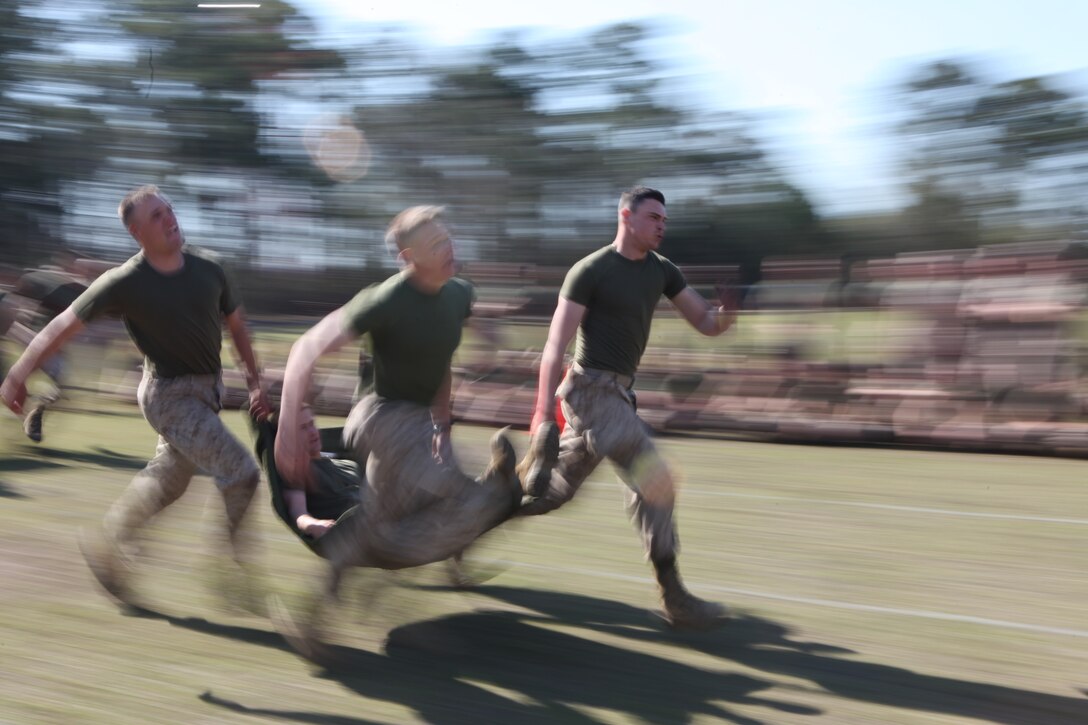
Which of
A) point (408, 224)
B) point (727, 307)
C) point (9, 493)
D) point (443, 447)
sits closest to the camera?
point (408, 224)

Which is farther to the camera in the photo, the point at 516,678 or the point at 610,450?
the point at 610,450

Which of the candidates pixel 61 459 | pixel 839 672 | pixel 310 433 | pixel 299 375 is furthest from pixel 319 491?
pixel 61 459

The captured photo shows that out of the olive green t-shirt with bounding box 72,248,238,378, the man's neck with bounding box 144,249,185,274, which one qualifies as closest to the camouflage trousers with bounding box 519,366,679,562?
the olive green t-shirt with bounding box 72,248,238,378

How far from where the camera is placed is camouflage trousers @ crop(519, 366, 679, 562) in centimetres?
605

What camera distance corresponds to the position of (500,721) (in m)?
4.88

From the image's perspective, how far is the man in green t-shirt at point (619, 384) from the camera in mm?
6039

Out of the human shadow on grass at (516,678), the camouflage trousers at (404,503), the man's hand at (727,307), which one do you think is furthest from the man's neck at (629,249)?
the human shadow on grass at (516,678)

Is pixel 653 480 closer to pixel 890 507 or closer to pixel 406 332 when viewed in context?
pixel 406 332

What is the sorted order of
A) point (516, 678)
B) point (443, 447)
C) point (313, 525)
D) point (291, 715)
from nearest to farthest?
1. point (291, 715)
2. point (516, 678)
3. point (313, 525)
4. point (443, 447)

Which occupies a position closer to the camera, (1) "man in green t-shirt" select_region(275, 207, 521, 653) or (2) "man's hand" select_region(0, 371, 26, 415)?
(1) "man in green t-shirt" select_region(275, 207, 521, 653)

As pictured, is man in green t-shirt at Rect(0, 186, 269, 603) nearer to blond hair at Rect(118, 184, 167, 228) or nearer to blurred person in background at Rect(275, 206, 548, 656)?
blond hair at Rect(118, 184, 167, 228)

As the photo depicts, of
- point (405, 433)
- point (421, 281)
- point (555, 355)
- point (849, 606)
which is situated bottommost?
point (849, 606)

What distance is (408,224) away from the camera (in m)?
5.37

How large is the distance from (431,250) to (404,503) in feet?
3.69
